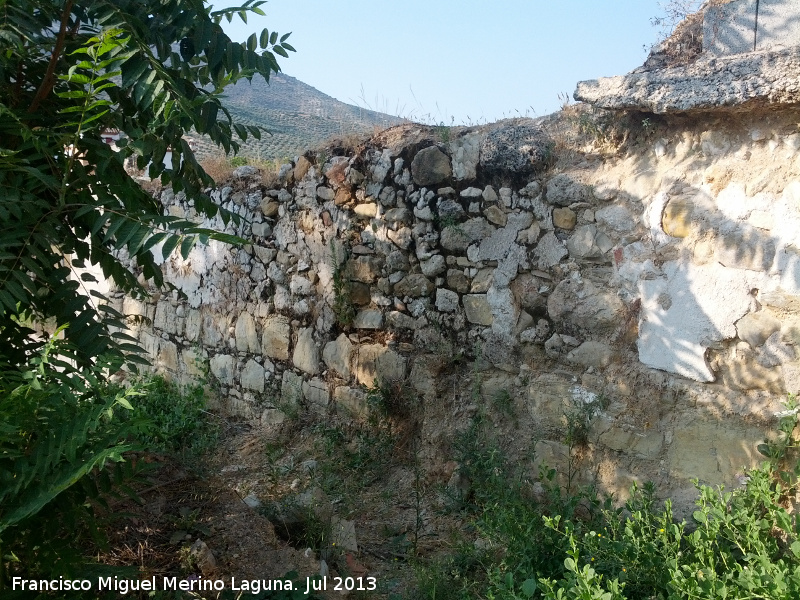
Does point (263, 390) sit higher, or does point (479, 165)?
point (479, 165)

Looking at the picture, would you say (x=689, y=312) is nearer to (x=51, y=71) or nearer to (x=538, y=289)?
(x=538, y=289)

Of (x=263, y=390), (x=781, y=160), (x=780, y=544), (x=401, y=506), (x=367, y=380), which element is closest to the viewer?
(x=780, y=544)

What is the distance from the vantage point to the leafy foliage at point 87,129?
238cm

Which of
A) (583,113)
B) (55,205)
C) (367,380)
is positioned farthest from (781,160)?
(55,205)

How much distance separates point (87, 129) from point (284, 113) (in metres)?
13.2

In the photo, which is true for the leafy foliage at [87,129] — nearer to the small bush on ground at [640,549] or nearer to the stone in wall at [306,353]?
the small bush on ground at [640,549]

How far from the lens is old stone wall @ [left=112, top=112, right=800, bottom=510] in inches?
123

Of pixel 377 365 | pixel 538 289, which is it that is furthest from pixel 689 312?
pixel 377 365

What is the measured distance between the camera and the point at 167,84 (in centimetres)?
259

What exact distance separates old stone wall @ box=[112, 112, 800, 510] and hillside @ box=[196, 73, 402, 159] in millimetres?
4698

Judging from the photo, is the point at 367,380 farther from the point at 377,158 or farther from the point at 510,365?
the point at 377,158

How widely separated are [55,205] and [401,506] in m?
2.39

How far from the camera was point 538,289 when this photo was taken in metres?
3.87

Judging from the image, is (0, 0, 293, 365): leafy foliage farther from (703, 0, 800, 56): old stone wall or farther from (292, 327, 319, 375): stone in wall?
(703, 0, 800, 56): old stone wall
